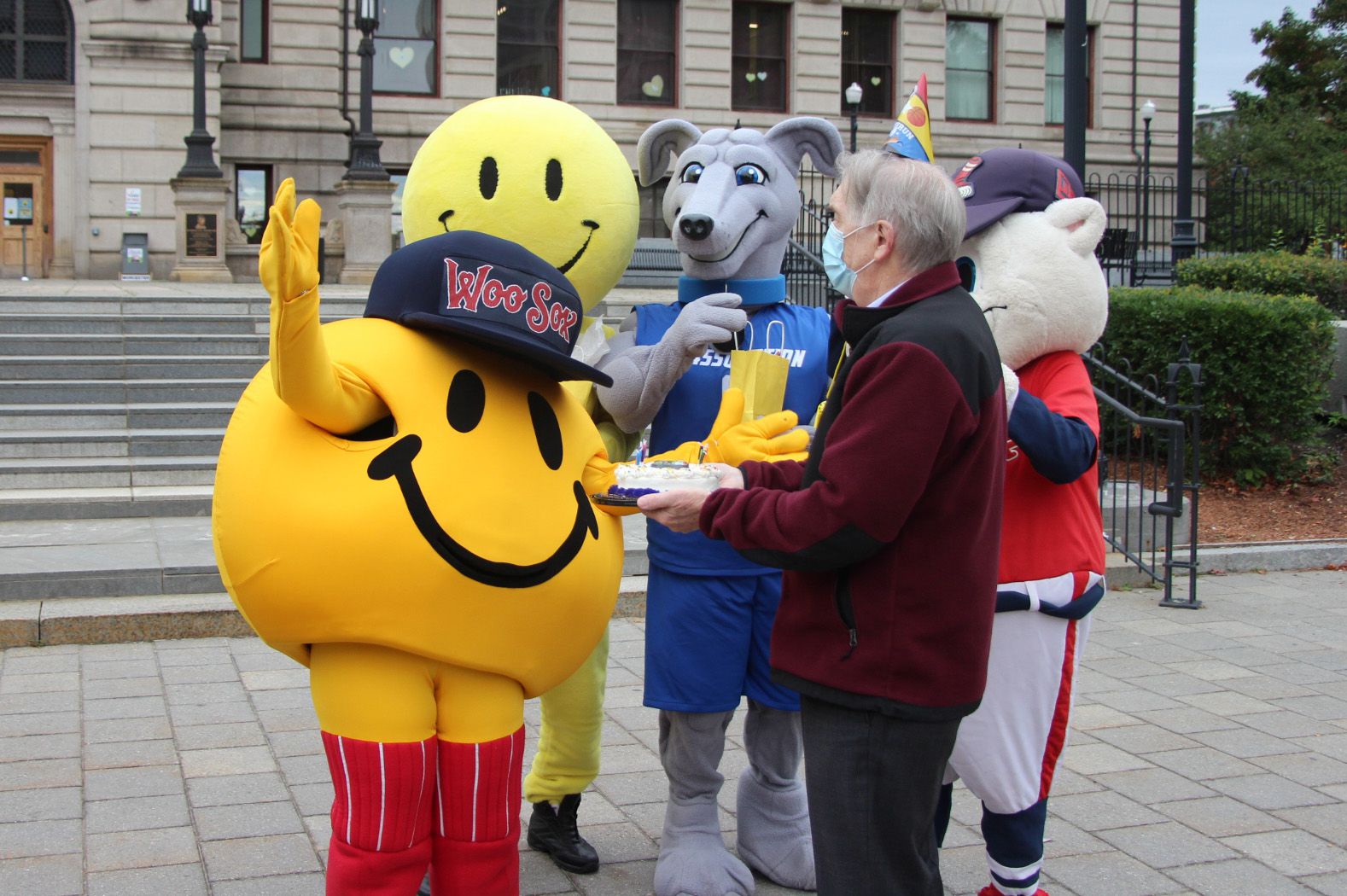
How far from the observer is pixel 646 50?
94.5 feet

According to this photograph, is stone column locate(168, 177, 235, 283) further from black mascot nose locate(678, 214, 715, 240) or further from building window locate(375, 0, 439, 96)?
black mascot nose locate(678, 214, 715, 240)

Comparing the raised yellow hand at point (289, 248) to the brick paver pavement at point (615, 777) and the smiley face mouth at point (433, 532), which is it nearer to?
the smiley face mouth at point (433, 532)

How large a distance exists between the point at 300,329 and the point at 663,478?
889mm

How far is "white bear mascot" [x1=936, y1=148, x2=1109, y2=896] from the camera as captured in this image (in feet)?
11.1

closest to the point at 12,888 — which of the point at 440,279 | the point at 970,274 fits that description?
the point at 440,279

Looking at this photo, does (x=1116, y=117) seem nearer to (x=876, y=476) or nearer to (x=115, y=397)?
(x=115, y=397)

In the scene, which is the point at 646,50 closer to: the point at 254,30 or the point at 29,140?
the point at 254,30

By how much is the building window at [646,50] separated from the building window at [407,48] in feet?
13.2

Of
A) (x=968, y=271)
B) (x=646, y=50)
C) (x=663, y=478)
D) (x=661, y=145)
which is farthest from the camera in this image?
(x=646, y=50)

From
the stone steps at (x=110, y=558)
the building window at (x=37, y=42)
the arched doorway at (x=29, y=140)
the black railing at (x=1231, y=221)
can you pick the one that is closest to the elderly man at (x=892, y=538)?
the stone steps at (x=110, y=558)

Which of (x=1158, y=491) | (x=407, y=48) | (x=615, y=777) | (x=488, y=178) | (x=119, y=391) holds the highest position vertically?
(x=407, y=48)

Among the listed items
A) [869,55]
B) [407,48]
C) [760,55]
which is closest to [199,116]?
[407,48]

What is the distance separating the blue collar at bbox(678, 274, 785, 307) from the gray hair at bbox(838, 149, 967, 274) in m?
1.28

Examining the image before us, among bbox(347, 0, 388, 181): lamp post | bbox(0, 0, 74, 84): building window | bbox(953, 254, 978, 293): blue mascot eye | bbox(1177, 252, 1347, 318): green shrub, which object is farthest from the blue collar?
bbox(0, 0, 74, 84): building window
